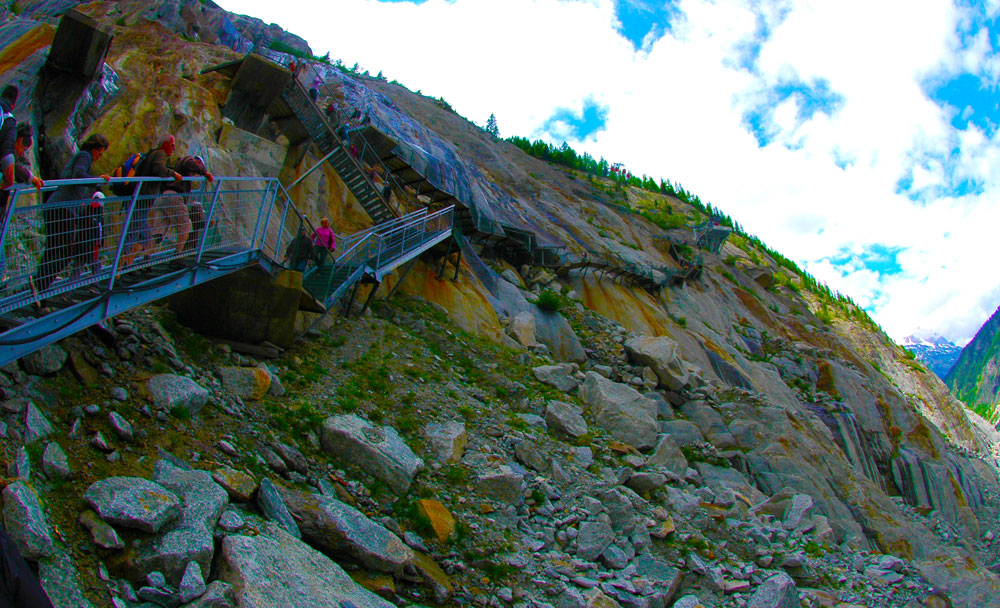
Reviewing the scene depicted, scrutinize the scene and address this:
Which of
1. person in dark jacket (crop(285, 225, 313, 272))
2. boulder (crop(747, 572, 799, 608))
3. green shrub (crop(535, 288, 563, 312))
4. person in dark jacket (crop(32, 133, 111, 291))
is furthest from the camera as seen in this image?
green shrub (crop(535, 288, 563, 312))

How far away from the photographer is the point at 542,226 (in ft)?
112

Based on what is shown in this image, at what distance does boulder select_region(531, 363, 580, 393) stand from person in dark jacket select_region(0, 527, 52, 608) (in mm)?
11652

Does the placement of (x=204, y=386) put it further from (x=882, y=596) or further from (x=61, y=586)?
(x=882, y=596)

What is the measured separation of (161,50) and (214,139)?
5.84m

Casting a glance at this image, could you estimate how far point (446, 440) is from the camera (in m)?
9.69

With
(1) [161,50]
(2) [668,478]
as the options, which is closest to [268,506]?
(2) [668,478]

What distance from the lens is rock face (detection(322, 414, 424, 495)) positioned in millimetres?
8211

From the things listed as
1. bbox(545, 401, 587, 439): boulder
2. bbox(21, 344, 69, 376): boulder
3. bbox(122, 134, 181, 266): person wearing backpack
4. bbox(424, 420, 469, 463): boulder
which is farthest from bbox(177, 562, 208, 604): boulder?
bbox(545, 401, 587, 439): boulder

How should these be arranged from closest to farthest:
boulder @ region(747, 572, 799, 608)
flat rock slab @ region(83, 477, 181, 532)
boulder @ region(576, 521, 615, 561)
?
flat rock slab @ region(83, 477, 181, 532), boulder @ region(747, 572, 799, 608), boulder @ region(576, 521, 615, 561)

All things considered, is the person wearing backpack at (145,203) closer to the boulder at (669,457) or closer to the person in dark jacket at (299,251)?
the person in dark jacket at (299,251)

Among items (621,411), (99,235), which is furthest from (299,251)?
(621,411)

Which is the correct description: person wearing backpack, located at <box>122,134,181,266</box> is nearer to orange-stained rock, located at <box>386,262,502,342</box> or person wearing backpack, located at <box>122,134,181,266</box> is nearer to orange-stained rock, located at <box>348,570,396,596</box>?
orange-stained rock, located at <box>348,570,396,596</box>

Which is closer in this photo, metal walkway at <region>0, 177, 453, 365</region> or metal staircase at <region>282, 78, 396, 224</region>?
metal walkway at <region>0, 177, 453, 365</region>

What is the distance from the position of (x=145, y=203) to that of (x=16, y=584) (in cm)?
453
